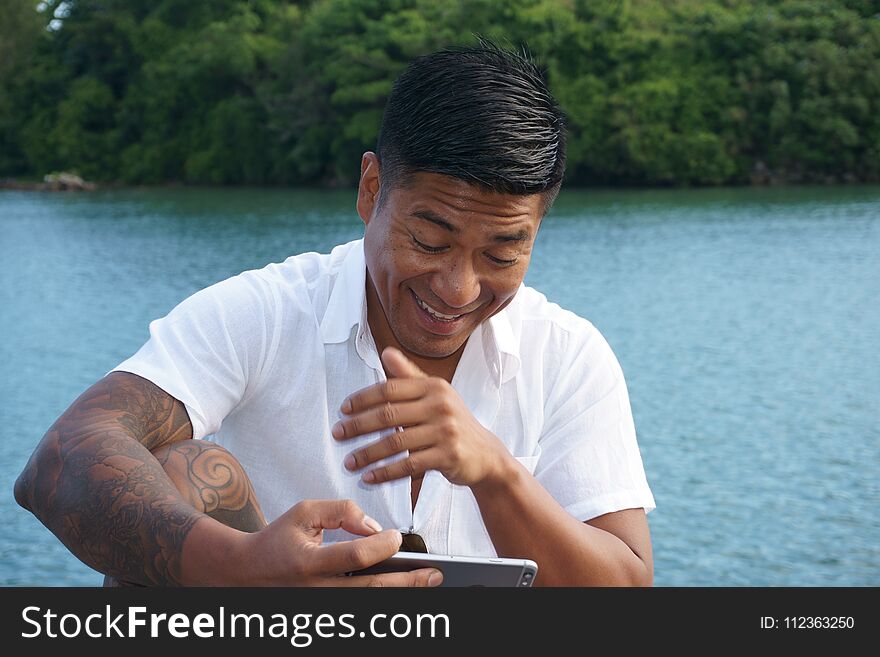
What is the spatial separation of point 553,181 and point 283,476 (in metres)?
0.80

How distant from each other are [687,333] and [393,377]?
14.9 m

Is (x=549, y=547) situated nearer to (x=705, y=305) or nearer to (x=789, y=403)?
(x=789, y=403)

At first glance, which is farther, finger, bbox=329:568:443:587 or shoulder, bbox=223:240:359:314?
shoulder, bbox=223:240:359:314

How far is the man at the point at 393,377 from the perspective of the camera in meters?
2.03

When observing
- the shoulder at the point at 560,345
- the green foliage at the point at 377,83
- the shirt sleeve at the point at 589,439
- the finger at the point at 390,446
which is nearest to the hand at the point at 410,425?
the finger at the point at 390,446

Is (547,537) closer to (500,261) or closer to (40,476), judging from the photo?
(500,261)

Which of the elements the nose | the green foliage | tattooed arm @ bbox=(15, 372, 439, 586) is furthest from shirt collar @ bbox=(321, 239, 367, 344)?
the green foliage

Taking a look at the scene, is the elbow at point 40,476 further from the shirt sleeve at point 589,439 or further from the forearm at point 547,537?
the shirt sleeve at point 589,439

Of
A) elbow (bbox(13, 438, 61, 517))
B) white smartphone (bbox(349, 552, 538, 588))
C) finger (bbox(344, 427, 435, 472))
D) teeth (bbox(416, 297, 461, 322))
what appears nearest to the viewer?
finger (bbox(344, 427, 435, 472))

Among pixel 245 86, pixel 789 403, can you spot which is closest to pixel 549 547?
pixel 789 403

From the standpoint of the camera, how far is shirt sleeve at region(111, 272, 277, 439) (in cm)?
227

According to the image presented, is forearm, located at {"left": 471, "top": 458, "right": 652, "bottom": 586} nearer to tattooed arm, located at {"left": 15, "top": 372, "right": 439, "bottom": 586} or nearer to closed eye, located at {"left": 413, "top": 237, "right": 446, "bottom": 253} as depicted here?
tattooed arm, located at {"left": 15, "top": 372, "right": 439, "bottom": 586}

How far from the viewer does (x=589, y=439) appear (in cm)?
238

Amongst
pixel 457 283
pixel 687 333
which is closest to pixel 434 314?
pixel 457 283
